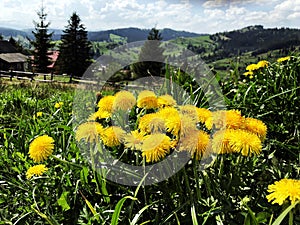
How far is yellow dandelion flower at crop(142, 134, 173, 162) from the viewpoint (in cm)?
107

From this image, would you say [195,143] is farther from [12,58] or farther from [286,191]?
[12,58]

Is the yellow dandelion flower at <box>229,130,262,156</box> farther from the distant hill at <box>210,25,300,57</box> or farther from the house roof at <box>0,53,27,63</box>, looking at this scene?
the distant hill at <box>210,25,300,57</box>

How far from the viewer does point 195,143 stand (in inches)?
42.3

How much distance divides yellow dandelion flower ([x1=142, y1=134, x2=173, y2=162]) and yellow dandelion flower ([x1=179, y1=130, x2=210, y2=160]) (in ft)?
0.16

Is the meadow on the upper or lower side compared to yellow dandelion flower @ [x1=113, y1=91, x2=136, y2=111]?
lower

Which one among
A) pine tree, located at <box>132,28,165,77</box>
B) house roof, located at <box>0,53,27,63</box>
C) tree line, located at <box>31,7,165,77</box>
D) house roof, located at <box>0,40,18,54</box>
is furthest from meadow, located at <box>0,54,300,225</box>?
house roof, located at <box>0,40,18,54</box>

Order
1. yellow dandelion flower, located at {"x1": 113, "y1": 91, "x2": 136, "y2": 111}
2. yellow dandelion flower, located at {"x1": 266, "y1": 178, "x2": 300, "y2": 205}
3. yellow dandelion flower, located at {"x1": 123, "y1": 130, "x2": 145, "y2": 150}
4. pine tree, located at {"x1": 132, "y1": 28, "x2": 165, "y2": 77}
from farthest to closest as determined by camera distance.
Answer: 1. pine tree, located at {"x1": 132, "y1": 28, "x2": 165, "y2": 77}
2. yellow dandelion flower, located at {"x1": 113, "y1": 91, "x2": 136, "y2": 111}
3. yellow dandelion flower, located at {"x1": 123, "y1": 130, "x2": 145, "y2": 150}
4. yellow dandelion flower, located at {"x1": 266, "y1": 178, "x2": 300, "y2": 205}

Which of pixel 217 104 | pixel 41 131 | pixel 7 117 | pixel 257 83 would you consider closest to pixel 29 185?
pixel 41 131

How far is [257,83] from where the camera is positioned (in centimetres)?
261

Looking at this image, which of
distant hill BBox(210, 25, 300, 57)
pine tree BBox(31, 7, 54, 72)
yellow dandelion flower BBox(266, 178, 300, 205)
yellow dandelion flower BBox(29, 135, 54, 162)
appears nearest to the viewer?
yellow dandelion flower BBox(266, 178, 300, 205)

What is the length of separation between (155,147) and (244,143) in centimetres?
30

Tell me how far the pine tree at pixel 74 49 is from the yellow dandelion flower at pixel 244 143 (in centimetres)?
4244

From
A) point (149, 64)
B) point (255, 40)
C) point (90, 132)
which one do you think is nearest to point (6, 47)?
point (149, 64)

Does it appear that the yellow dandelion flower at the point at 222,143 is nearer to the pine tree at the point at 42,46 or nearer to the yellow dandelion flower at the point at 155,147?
the yellow dandelion flower at the point at 155,147
